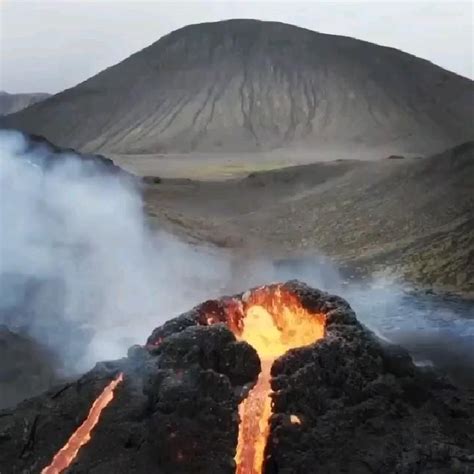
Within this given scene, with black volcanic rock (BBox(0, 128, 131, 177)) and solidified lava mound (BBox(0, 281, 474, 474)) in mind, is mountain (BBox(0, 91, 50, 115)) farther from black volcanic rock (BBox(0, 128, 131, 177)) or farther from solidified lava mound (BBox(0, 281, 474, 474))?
solidified lava mound (BBox(0, 281, 474, 474))

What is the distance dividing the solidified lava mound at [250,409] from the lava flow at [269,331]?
3 centimetres

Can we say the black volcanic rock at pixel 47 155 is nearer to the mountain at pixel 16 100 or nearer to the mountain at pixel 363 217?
the mountain at pixel 363 217

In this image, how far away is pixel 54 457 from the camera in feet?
31.1

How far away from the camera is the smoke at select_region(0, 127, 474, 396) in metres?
17.5

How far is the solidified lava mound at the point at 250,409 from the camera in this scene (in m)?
9.13

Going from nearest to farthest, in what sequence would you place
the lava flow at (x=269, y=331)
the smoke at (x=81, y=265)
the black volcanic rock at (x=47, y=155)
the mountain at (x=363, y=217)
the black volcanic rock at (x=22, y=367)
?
1. the lava flow at (x=269, y=331)
2. the black volcanic rock at (x=22, y=367)
3. the smoke at (x=81, y=265)
4. the mountain at (x=363, y=217)
5. the black volcanic rock at (x=47, y=155)

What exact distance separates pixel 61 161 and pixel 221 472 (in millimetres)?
20378

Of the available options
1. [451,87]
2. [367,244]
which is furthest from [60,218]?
[451,87]

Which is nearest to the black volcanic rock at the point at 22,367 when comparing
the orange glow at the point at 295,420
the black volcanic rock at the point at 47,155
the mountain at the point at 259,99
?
the orange glow at the point at 295,420

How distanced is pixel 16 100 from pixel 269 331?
519ft

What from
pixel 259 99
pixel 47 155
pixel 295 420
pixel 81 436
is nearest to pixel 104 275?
pixel 47 155

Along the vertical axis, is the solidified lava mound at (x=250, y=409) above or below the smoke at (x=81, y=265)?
above

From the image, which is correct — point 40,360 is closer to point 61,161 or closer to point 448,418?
point 448,418

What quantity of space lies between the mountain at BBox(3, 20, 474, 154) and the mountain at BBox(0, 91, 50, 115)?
62164 mm
